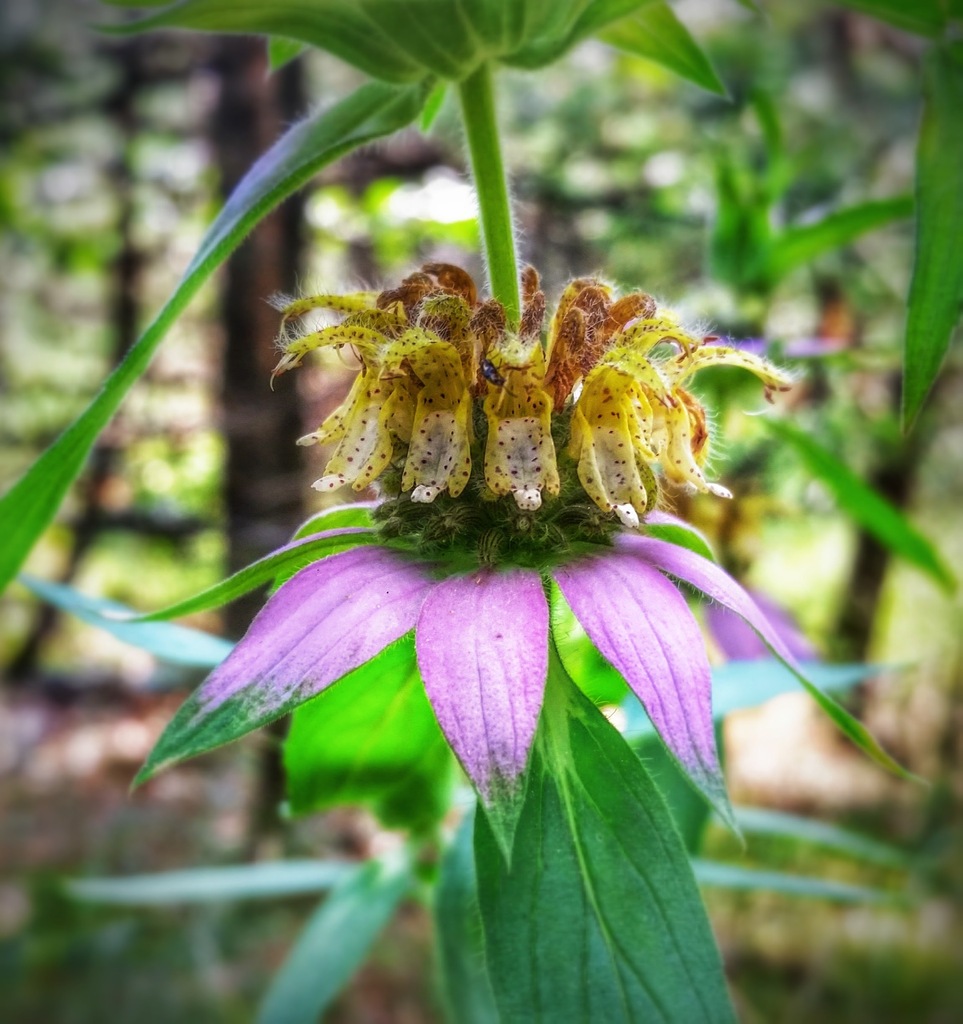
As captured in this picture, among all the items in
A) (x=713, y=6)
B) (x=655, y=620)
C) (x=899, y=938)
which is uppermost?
(x=713, y=6)

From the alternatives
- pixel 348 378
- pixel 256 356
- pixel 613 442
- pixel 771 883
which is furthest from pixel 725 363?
pixel 256 356

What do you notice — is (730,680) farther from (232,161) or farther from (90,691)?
(90,691)

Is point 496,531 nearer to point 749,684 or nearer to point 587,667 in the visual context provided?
point 587,667

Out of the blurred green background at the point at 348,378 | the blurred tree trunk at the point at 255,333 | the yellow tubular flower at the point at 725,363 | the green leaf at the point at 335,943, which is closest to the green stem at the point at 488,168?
the yellow tubular flower at the point at 725,363

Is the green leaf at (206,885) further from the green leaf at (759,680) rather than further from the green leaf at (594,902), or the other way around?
the green leaf at (594,902)

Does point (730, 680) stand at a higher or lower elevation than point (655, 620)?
lower

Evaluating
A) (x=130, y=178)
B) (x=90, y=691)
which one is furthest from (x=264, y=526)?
(x=90, y=691)
